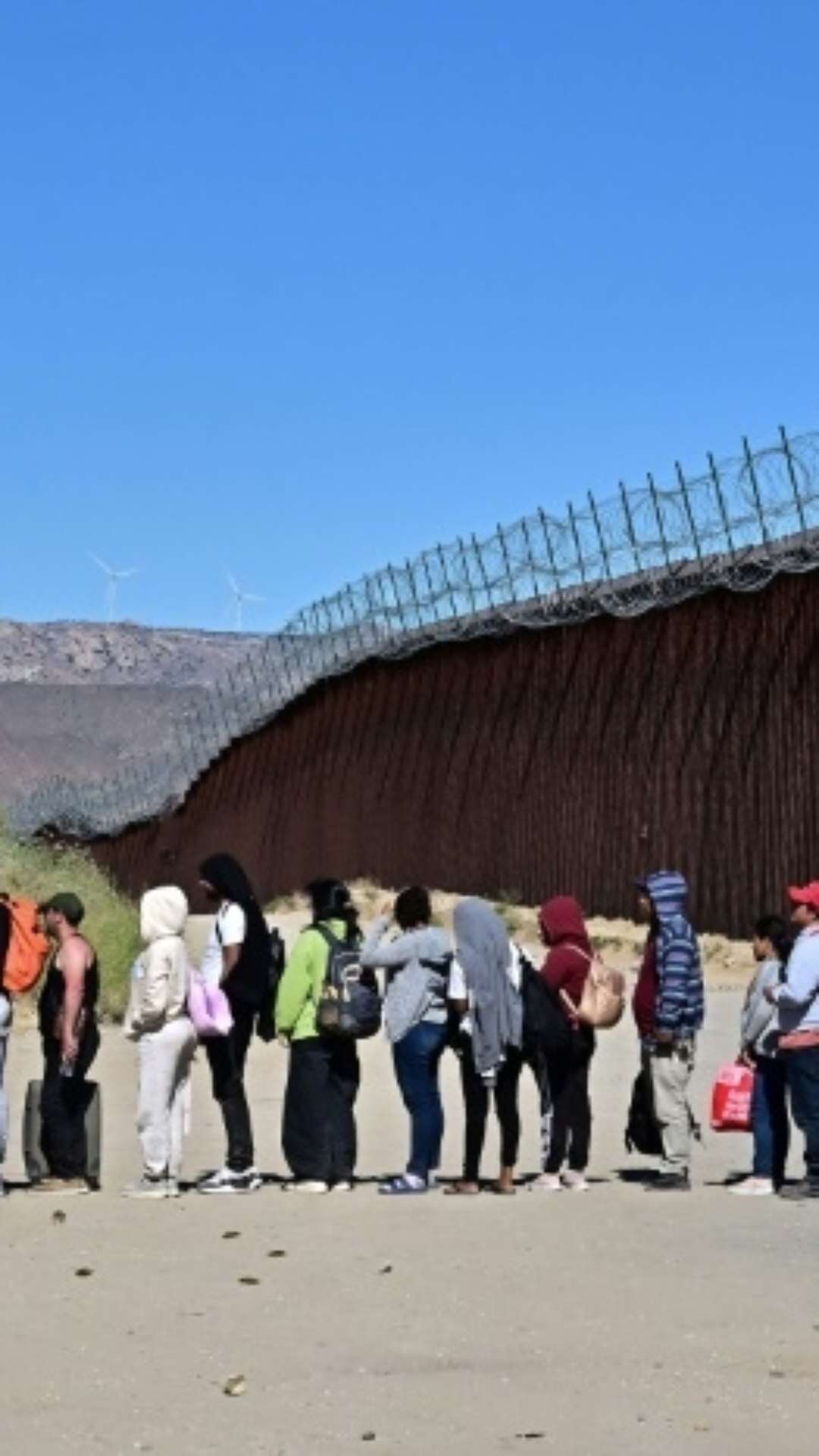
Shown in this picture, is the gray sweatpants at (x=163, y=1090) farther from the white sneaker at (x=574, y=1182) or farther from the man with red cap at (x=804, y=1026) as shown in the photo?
the man with red cap at (x=804, y=1026)

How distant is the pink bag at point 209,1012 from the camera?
15.1m

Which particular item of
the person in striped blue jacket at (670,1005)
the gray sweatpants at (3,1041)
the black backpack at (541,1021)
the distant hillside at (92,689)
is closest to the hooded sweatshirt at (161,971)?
the gray sweatpants at (3,1041)

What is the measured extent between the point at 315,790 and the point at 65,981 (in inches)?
1480

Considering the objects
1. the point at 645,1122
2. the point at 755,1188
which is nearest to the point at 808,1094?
the point at 755,1188

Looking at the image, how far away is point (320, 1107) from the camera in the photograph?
15133 millimetres

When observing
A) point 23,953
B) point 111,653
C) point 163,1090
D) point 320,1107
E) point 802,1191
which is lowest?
point 802,1191

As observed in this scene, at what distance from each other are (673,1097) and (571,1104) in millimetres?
474

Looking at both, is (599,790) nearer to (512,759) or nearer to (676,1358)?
(512,759)

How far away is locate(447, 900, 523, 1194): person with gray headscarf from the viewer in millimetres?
14703

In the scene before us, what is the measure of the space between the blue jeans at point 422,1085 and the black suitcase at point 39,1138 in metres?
1.55

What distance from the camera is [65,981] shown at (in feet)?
49.7

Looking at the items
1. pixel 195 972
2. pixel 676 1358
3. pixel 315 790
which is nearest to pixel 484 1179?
pixel 195 972

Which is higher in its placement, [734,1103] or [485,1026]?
[485,1026]

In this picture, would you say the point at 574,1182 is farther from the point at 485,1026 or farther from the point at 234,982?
the point at 234,982
